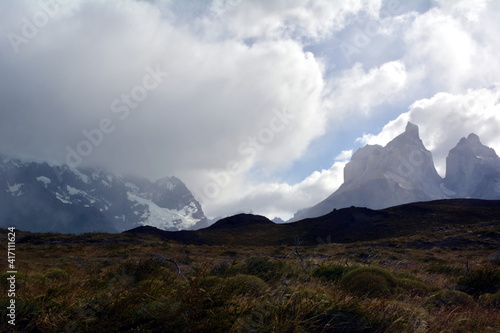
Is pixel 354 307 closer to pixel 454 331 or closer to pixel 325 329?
pixel 325 329

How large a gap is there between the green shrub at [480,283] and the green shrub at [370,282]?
283 cm

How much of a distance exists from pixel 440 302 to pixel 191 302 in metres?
5.56

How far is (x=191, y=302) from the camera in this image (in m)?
3.78

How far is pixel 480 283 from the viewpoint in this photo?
8625mm

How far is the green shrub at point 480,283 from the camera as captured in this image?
839cm

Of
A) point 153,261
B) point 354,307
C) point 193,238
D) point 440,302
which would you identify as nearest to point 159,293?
point 354,307

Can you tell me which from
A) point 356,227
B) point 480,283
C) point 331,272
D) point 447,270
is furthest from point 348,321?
point 356,227

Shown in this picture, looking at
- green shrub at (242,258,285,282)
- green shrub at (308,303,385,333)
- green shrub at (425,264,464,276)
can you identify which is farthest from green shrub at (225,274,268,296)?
green shrub at (425,264,464,276)

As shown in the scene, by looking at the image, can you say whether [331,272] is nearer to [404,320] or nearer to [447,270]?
[404,320]

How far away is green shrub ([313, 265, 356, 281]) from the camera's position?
8859mm

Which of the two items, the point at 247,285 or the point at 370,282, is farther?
the point at 370,282

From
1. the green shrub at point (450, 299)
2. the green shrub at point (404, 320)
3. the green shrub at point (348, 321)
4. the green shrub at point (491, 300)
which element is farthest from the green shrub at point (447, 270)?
the green shrub at point (348, 321)

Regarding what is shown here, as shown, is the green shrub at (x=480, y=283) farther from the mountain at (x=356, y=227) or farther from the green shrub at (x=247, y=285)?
the mountain at (x=356, y=227)

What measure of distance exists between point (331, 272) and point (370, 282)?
89.8 inches
